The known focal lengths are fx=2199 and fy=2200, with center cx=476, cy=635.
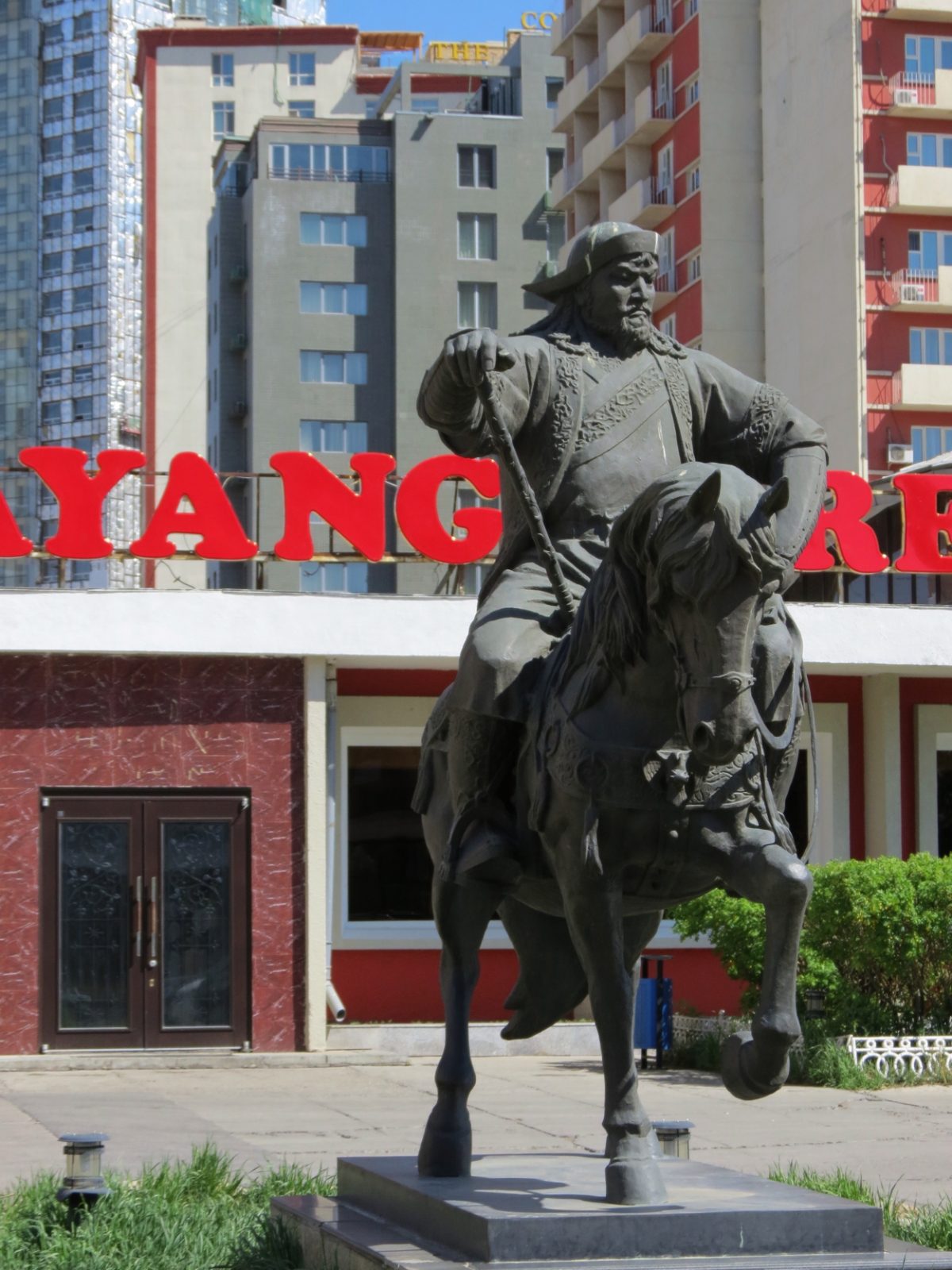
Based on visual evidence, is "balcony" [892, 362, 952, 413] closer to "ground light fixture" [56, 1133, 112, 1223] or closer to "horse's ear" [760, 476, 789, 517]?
"ground light fixture" [56, 1133, 112, 1223]

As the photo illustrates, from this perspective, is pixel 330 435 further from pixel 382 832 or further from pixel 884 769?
pixel 382 832

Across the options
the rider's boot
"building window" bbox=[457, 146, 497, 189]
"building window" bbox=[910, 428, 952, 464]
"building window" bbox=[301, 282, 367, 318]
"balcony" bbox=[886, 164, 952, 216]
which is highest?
"building window" bbox=[457, 146, 497, 189]

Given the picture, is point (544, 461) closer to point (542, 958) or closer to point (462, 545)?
point (542, 958)

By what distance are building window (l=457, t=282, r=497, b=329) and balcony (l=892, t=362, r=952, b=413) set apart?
27037mm

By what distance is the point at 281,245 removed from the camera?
77.4m

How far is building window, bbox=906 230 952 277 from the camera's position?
171 feet

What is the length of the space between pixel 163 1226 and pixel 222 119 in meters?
87.0

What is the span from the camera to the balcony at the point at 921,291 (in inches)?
2020

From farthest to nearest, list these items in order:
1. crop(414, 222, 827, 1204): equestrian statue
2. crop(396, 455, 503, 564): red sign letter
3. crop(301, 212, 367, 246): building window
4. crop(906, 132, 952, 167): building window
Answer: crop(301, 212, 367, 246): building window < crop(906, 132, 952, 167): building window < crop(396, 455, 503, 564): red sign letter < crop(414, 222, 827, 1204): equestrian statue

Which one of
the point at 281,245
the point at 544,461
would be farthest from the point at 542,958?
the point at 281,245

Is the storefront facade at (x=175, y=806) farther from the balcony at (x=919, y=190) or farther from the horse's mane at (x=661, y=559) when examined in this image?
the balcony at (x=919, y=190)

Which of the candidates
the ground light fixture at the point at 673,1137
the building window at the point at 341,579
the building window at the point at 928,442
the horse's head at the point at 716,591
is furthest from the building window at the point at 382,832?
the building window at the point at 341,579

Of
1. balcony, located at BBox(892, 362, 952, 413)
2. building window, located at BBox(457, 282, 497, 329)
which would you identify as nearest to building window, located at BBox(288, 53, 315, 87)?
building window, located at BBox(457, 282, 497, 329)

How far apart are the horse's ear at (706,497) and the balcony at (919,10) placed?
48956 mm
